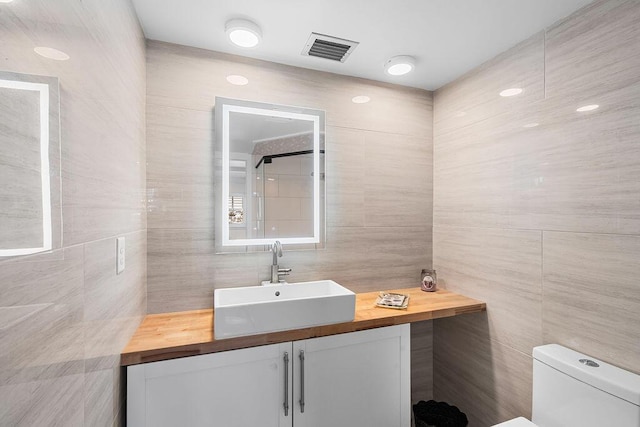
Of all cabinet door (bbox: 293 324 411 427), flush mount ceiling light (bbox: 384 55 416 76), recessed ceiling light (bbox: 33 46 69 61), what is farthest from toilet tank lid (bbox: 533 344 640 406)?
recessed ceiling light (bbox: 33 46 69 61)

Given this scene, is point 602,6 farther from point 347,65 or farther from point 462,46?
point 347,65

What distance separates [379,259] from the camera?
1.93m

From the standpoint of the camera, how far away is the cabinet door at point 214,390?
1.11m

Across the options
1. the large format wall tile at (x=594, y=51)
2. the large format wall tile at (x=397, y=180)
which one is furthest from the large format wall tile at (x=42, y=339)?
the large format wall tile at (x=594, y=51)

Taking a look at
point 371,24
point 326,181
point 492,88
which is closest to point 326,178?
point 326,181

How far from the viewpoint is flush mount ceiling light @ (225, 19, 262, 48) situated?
1.36 meters

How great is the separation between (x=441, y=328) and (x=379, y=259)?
68 centimetres

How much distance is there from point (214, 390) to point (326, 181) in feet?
4.01

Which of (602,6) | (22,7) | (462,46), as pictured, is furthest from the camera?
(462,46)

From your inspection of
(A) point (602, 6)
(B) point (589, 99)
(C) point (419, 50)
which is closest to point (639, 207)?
(B) point (589, 99)

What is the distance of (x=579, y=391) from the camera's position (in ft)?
3.71

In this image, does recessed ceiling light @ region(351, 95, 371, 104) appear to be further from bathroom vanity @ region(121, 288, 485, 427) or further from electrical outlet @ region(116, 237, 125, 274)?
electrical outlet @ region(116, 237, 125, 274)

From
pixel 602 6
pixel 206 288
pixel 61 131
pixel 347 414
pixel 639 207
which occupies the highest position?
pixel 602 6

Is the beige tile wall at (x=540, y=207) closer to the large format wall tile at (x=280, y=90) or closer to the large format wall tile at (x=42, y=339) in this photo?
the large format wall tile at (x=280, y=90)
